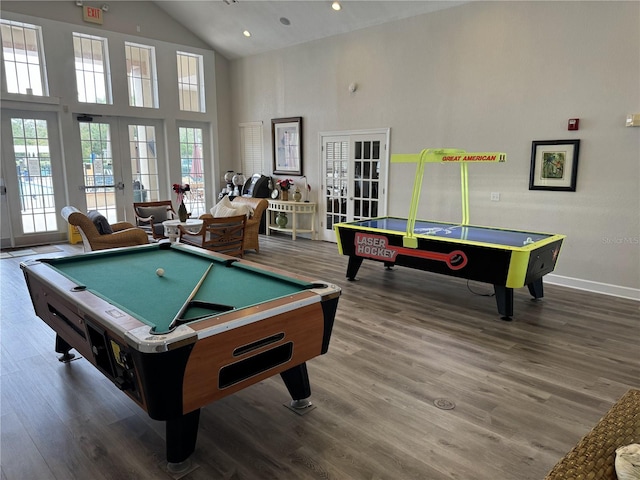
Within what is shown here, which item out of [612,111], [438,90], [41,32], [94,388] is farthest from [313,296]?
[41,32]

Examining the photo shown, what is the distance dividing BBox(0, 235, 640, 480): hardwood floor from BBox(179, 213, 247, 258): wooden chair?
2.11m

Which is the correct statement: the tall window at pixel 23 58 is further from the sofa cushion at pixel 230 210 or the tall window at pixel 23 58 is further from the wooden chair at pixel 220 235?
the wooden chair at pixel 220 235

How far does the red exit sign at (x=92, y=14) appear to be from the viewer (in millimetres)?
7441

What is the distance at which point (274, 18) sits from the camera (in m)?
7.36

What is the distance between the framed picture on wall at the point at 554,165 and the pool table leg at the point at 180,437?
4.88 metres

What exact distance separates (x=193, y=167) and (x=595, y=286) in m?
7.78

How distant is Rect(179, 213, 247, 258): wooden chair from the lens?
Result: 224 inches

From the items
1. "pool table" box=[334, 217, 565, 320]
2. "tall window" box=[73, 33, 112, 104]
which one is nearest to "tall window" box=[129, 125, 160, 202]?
"tall window" box=[73, 33, 112, 104]

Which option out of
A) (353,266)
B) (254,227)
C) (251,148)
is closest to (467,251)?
(353,266)

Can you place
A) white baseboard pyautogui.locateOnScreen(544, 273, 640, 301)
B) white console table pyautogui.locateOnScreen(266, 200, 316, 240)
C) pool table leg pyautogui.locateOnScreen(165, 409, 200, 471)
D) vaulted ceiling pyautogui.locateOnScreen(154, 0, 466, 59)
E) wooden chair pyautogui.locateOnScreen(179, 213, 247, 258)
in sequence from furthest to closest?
white console table pyautogui.locateOnScreen(266, 200, 316, 240) < vaulted ceiling pyautogui.locateOnScreen(154, 0, 466, 59) < wooden chair pyautogui.locateOnScreen(179, 213, 247, 258) < white baseboard pyautogui.locateOnScreen(544, 273, 640, 301) < pool table leg pyautogui.locateOnScreen(165, 409, 200, 471)

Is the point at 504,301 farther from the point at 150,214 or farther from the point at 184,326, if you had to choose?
the point at 150,214

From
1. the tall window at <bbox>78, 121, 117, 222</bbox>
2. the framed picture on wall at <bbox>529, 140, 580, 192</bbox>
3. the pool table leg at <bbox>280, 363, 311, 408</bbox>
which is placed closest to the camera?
the pool table leg at <bbox>280, 363, 311, 408</bbox>

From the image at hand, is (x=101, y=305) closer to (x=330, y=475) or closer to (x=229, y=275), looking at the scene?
(x=229, y=275)

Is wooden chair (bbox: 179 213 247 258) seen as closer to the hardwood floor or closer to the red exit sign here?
the hardwood floor
